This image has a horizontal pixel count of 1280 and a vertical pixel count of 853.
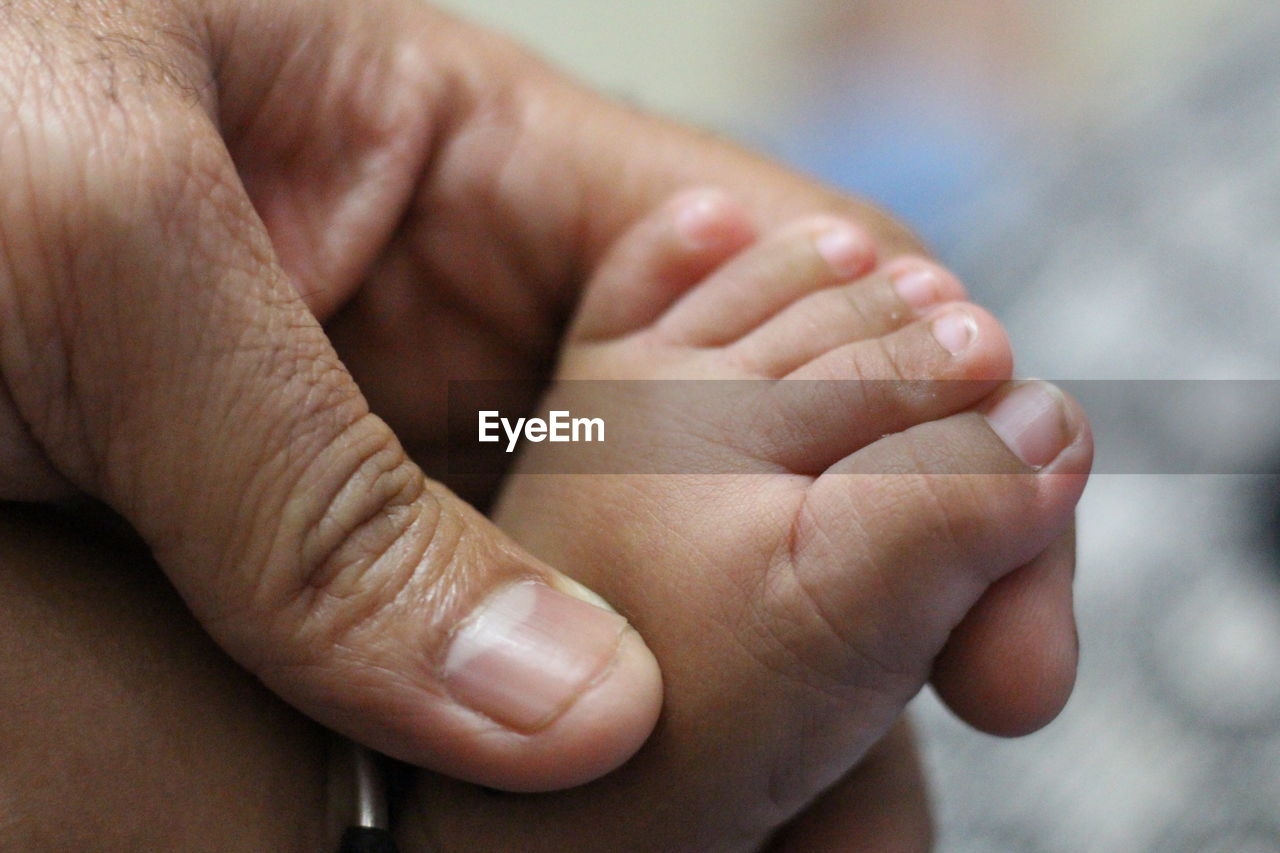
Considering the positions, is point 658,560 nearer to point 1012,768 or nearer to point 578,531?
point 578,531

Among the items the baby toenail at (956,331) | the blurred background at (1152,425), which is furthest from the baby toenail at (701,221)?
the blurred background at (1152,425)

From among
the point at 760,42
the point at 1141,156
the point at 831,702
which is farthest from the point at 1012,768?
the point at 760,42

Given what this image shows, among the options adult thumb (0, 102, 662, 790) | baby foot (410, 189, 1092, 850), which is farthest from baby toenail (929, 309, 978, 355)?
adult thumb (0, 102, 662, 790)

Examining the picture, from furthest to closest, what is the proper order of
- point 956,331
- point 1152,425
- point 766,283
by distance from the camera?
point 1152,425 < point 766,283 < point 956,331

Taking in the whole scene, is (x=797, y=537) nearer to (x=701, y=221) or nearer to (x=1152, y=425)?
(x=701, y=221)

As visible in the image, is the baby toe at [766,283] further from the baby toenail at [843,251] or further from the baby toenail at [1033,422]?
the baby toenail at [1033,422]

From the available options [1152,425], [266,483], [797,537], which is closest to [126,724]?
[266,483]

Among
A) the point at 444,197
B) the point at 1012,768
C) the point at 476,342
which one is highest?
the point at 444,197
